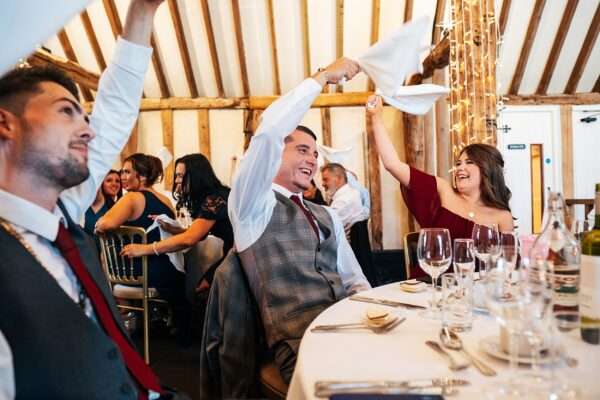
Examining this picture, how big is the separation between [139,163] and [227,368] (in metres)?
2.29

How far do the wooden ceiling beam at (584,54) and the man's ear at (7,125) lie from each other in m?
7.81

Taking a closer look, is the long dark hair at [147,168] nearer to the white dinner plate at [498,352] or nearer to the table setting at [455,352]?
the table setting at [455,352]

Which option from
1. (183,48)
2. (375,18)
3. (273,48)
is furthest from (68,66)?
(375,18)

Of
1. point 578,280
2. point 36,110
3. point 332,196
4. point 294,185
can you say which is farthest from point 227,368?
point 332,196

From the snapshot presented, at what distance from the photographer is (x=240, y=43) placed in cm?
682

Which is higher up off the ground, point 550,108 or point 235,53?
point 235,53

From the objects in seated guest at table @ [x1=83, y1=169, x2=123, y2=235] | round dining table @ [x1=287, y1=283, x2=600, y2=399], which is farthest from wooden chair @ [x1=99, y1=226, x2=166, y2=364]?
round dining table @ [x1=287, y1=283, x2=600, y2=399]

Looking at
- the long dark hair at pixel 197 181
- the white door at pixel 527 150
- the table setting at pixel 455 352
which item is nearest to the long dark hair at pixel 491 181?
the table setting at pixel 455 352

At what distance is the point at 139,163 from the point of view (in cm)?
346

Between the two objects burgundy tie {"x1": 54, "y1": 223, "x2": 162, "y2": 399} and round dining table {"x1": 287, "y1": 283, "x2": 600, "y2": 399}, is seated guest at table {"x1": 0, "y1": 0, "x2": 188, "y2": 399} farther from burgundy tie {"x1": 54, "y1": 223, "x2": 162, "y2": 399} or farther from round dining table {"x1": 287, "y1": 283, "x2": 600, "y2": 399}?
round dining table {"x1": 287, "y1": 283, "x2": 600, "y2": 399}

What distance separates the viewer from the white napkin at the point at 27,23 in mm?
729

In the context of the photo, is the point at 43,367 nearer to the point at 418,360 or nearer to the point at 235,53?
the point at 418,360

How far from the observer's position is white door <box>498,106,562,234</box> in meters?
7.63

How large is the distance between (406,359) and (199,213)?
226 centimetres
